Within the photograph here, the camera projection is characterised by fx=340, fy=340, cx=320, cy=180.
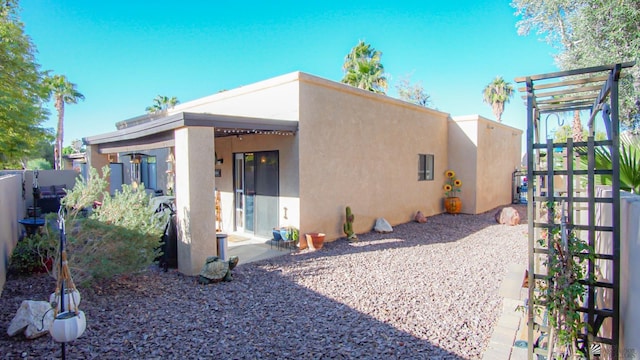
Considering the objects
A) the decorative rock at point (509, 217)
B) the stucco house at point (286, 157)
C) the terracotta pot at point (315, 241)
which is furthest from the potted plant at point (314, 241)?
the decorative rock at point (509, 217)

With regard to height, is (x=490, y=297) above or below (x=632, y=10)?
below

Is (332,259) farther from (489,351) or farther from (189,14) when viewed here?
(189,14)

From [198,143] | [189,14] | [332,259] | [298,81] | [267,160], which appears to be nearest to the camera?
[198,143]

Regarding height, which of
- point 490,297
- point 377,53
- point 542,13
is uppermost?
point 377,53

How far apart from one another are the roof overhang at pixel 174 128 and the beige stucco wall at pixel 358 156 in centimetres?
76

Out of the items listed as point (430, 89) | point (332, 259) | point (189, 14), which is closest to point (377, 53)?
point (430, 89)

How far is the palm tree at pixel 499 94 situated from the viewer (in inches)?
1250

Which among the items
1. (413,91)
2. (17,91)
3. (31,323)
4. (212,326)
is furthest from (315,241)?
(413,91)

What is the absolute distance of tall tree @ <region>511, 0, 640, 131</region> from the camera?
6.41 m

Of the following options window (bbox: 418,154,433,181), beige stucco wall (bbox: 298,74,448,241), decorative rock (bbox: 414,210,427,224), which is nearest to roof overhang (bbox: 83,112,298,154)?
beige stucco wall (bbox: 298,74,448,241)

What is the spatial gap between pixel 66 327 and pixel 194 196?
3577mm

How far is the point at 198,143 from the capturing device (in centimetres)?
578

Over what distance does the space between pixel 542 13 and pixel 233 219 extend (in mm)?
9773

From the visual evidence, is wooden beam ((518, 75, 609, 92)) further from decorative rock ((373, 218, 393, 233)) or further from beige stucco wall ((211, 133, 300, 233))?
decorative rock ((373, 218, 393, 233))
